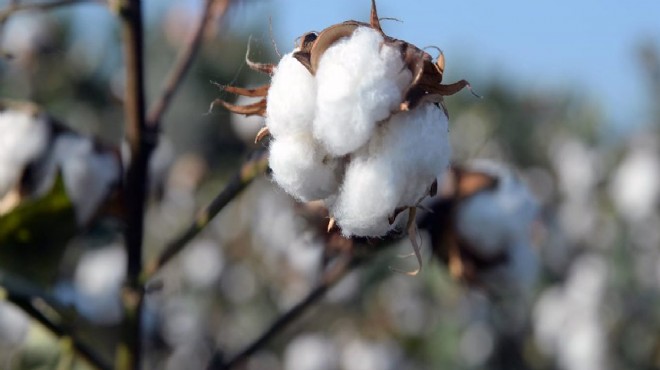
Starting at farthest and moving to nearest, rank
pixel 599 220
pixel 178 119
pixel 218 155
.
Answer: pixel 178 119
pixel 218 155
pixel 599 220

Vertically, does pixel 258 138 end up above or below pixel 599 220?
above

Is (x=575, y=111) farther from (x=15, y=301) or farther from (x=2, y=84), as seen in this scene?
(x=15, y=301)

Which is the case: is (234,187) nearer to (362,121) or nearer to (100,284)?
(362,121)

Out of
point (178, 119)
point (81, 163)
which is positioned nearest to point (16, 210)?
point (81, 163)

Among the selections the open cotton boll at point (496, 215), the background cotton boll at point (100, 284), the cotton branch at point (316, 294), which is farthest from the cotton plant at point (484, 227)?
the background cotton boll at point (100, 284)

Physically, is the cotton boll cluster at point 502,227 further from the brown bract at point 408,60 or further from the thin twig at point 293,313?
the brown bract at point 408,60
